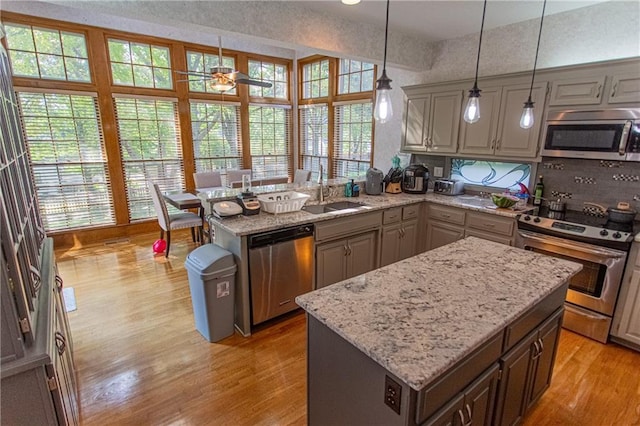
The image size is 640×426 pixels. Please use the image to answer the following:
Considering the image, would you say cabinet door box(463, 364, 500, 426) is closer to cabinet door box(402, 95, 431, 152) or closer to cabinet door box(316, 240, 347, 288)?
cabinet door box(316, 240, 347, 288)

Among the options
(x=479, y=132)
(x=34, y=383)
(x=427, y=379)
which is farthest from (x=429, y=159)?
(x=34, y=383)

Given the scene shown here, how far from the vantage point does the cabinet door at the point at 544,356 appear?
5.63 ft

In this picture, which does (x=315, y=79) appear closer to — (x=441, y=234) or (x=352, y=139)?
(x=352, y=139)

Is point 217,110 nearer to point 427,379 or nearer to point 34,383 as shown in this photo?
point 34,383

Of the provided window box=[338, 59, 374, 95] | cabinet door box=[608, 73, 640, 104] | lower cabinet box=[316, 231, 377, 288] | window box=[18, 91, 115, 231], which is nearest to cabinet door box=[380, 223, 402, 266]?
lower cabinet box=[316, 231, 377, 288]

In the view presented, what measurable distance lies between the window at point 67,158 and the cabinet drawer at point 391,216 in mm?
4093

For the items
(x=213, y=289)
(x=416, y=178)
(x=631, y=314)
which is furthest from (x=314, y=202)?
(x=631, y=314)

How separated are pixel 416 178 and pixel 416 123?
2.31 ft

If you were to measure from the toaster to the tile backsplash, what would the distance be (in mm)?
811

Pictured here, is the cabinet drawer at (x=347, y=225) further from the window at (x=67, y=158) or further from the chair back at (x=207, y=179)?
the window at (x=67, y=158)

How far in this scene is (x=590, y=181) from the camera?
9.96ft

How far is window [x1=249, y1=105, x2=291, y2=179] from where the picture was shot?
20.1 ft

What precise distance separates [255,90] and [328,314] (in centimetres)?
548

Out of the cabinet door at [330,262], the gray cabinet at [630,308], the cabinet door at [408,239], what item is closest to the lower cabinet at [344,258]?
the cabinet door at [330,262]
